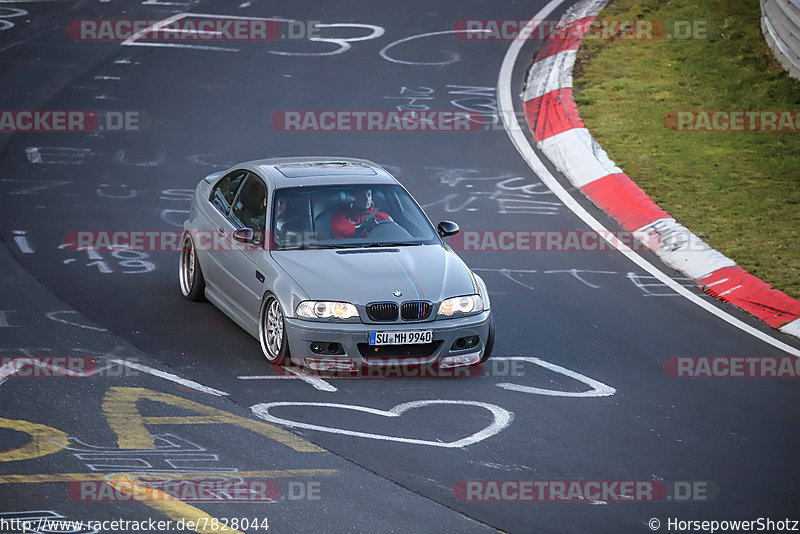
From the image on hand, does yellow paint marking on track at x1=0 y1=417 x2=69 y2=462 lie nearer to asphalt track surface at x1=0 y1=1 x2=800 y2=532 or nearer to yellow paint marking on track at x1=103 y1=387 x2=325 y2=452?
asphalt track surface at x1=0 y1=1 x2=800 y2=532

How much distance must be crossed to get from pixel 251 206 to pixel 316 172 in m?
0.70

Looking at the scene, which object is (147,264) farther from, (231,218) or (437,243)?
(437,243)

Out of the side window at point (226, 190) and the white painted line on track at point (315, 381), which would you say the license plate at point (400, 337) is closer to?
the white painted line on track at point (315, 381)

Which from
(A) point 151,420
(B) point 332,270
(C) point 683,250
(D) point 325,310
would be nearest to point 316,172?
(B) point 332,270

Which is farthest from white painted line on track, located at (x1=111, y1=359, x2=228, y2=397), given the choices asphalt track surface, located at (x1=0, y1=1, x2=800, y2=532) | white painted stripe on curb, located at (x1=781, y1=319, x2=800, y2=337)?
white painted stripe on curb, located at (x1=781, y1=319, x2=800, y2=337)

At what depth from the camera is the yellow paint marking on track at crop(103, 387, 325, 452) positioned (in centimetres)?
813

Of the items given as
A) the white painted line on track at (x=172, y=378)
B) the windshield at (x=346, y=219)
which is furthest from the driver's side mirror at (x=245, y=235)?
the white painted line on track at (x=172, y=378)

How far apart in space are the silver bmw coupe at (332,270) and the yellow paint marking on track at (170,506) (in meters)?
2.48

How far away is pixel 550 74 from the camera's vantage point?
61.6ft

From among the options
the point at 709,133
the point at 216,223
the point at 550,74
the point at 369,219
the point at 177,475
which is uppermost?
the point at 550,74

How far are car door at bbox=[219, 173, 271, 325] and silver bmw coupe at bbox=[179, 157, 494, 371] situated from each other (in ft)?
0.04

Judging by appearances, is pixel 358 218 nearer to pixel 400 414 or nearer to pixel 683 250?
pixel 400 414

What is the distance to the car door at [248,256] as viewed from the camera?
10227 millimetres

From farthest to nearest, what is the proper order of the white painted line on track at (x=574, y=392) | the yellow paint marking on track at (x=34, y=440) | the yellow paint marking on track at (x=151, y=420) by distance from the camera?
the white painted line on track at (x=574, y=392) < the yellow paint marking on track at (x=151, y=420) < the yellow paint marking on track at (x=34, y=440)
